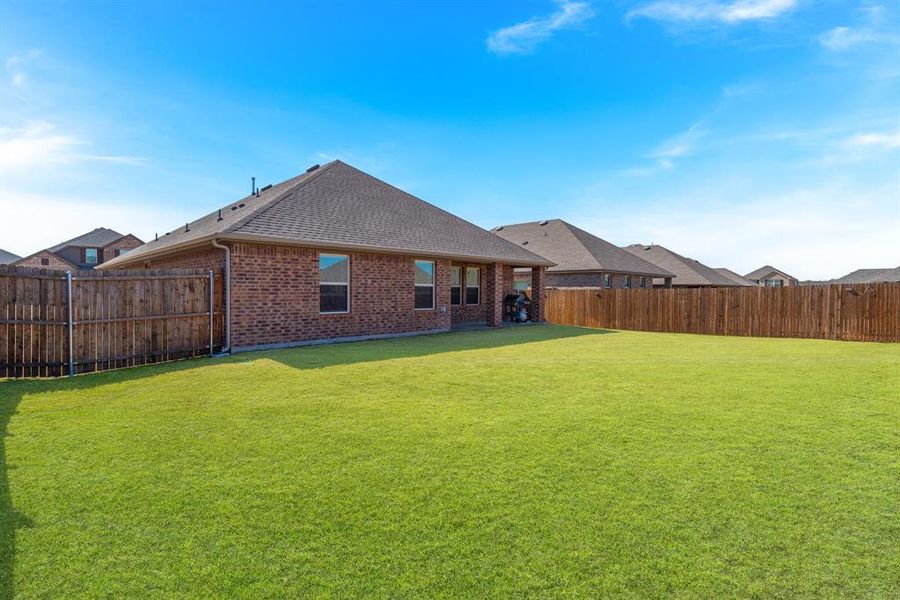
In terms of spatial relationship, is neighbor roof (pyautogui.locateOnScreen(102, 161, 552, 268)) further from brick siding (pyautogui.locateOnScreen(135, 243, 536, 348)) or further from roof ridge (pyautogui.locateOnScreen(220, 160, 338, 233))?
brick siding (pyautogui.locateOnScreen(135, 243, 536, 348))

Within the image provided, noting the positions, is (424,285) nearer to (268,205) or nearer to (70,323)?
(268,205)

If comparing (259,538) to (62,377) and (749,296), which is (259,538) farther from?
(749,296)

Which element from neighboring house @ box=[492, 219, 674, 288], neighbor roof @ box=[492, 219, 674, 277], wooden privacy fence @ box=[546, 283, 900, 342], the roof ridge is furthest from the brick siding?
neighbor roof @ box=[492, 219, 674, 277]

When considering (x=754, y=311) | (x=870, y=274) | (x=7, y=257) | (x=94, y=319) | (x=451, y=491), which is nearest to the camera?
(x=451, y=491)

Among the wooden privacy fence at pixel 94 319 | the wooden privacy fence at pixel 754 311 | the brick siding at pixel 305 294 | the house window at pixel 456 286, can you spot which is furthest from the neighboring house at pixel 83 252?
the wooden privacy fence at pixel 754 311

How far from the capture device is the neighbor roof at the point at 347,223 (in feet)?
38.0

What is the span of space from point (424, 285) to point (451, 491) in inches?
477

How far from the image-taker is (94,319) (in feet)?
27.3

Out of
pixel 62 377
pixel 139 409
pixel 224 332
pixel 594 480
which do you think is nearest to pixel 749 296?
pixel 594 480

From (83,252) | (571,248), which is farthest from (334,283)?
(83,252)

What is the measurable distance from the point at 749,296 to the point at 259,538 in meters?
18.1

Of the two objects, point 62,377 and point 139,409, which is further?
point 62,377

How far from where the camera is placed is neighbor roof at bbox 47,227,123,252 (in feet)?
152

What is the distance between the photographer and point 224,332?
10477 mm
